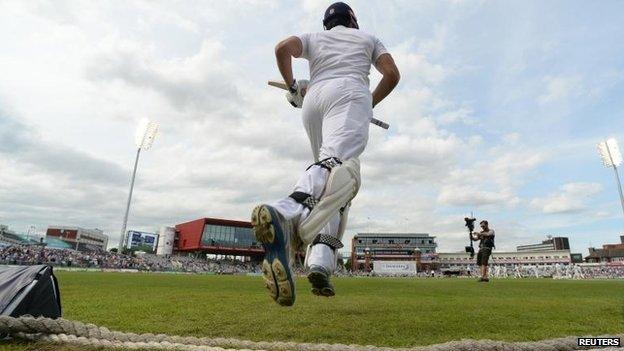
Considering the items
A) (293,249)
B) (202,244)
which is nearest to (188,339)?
(293,249)

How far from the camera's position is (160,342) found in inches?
87.4

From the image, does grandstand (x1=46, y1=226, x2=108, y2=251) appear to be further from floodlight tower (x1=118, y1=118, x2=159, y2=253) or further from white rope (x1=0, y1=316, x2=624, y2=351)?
white rope (x1=0, y1=316, x2=624, y2=351)

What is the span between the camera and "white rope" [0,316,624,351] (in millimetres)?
2141

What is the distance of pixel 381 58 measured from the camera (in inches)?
136

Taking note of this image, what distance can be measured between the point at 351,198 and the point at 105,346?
5.92 ft

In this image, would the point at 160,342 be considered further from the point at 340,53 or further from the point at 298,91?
the point at 340,53

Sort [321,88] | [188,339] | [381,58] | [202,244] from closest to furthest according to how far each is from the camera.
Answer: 1. [188,339]
2. [321,88]
3. [381,58]
4. [202,244]

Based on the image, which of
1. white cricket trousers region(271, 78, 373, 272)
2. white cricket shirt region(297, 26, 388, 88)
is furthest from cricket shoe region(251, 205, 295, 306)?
white cricket shirt region(297, 26, 388, 88)

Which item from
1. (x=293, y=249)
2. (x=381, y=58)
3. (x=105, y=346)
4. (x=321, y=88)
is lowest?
(x=105, y=346)

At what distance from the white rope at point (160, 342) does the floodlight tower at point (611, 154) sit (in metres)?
60.9

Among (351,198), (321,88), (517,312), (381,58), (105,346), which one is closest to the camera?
(105,346)

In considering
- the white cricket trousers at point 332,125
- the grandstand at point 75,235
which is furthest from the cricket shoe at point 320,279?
the grandstand at point 75,235

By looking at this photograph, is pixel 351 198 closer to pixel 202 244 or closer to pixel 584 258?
pixel 202 244

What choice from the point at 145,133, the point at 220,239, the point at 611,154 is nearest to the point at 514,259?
the point at 611,154
